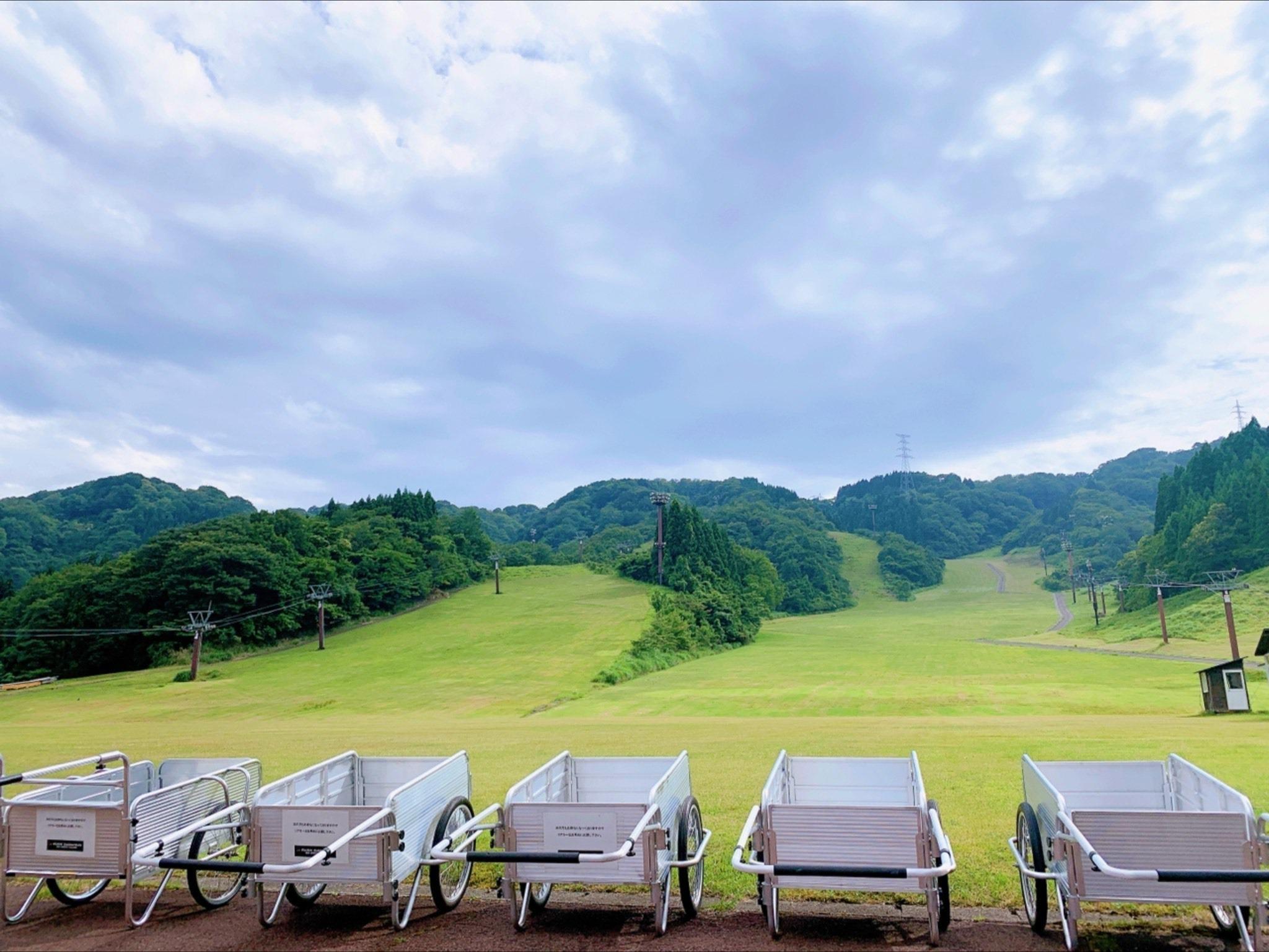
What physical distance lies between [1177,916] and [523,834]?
584 centimetres

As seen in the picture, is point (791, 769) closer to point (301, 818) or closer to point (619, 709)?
point (301, 818)

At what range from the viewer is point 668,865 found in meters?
6.42

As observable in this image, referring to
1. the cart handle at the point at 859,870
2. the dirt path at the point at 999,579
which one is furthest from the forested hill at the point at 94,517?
the dirt path at the point at 999,579

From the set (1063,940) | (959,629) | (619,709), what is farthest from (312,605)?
(1063,940)

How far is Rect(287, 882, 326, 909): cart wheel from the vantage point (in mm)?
7242

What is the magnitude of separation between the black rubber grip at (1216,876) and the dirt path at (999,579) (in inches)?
6826

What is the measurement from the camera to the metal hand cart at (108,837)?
7035 mm

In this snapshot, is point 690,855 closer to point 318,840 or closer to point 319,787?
point 318,840

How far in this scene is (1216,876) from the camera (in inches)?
202

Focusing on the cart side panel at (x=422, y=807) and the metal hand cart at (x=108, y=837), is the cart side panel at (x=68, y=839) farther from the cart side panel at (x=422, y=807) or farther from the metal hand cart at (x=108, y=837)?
the cart side panel at (x=422, y=807)

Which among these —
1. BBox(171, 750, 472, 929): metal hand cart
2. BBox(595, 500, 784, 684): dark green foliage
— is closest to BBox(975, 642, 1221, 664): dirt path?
BBox(595, 500, 784, 684): dark green foliage

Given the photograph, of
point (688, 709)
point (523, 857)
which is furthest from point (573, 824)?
point (688, 709)

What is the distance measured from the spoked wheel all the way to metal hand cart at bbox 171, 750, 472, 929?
31.0 inches

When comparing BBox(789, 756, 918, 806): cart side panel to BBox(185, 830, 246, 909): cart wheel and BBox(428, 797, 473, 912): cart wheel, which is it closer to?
BBox(428, 797, 473, 912): cart wheel
